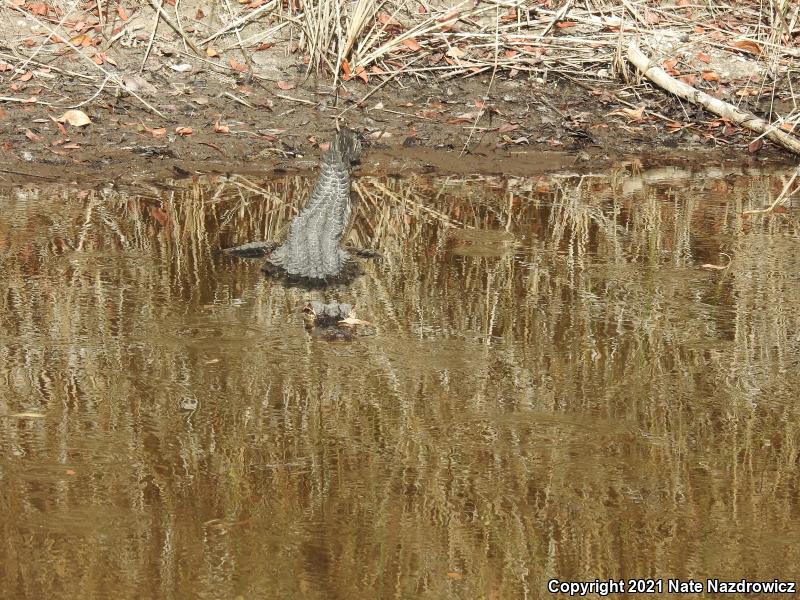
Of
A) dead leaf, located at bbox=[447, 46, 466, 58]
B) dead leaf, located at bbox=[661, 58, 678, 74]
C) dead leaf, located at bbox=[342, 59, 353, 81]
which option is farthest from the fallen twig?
dead leaf, located at bbox=[661, 58, 678, 74]

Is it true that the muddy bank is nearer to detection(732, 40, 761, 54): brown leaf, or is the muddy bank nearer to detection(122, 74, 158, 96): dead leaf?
detection(122, 74, 158, 96): dead leaf

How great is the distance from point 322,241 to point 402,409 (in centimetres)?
165

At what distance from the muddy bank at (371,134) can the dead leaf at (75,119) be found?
1.6 inches

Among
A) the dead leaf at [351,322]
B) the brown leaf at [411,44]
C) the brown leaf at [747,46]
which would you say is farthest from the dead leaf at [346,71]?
the dead leaf at [351,322]

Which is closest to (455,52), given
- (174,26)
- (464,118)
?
(464,118)

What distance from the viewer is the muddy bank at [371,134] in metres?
6.79

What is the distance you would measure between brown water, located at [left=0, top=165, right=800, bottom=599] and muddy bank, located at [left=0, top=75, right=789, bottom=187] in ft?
2.93

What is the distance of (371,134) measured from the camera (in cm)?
736

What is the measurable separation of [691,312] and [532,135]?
3072mm

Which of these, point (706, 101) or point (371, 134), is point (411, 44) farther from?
point (706, 101)

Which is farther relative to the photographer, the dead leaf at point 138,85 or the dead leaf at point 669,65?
the dead leaf at point 669,65

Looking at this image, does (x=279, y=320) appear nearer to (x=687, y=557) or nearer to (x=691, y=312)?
(x=691, y=312)

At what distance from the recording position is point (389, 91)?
7.84 m

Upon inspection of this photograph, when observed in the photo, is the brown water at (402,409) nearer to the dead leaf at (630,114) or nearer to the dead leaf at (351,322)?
the dead leaf at (351,322)
